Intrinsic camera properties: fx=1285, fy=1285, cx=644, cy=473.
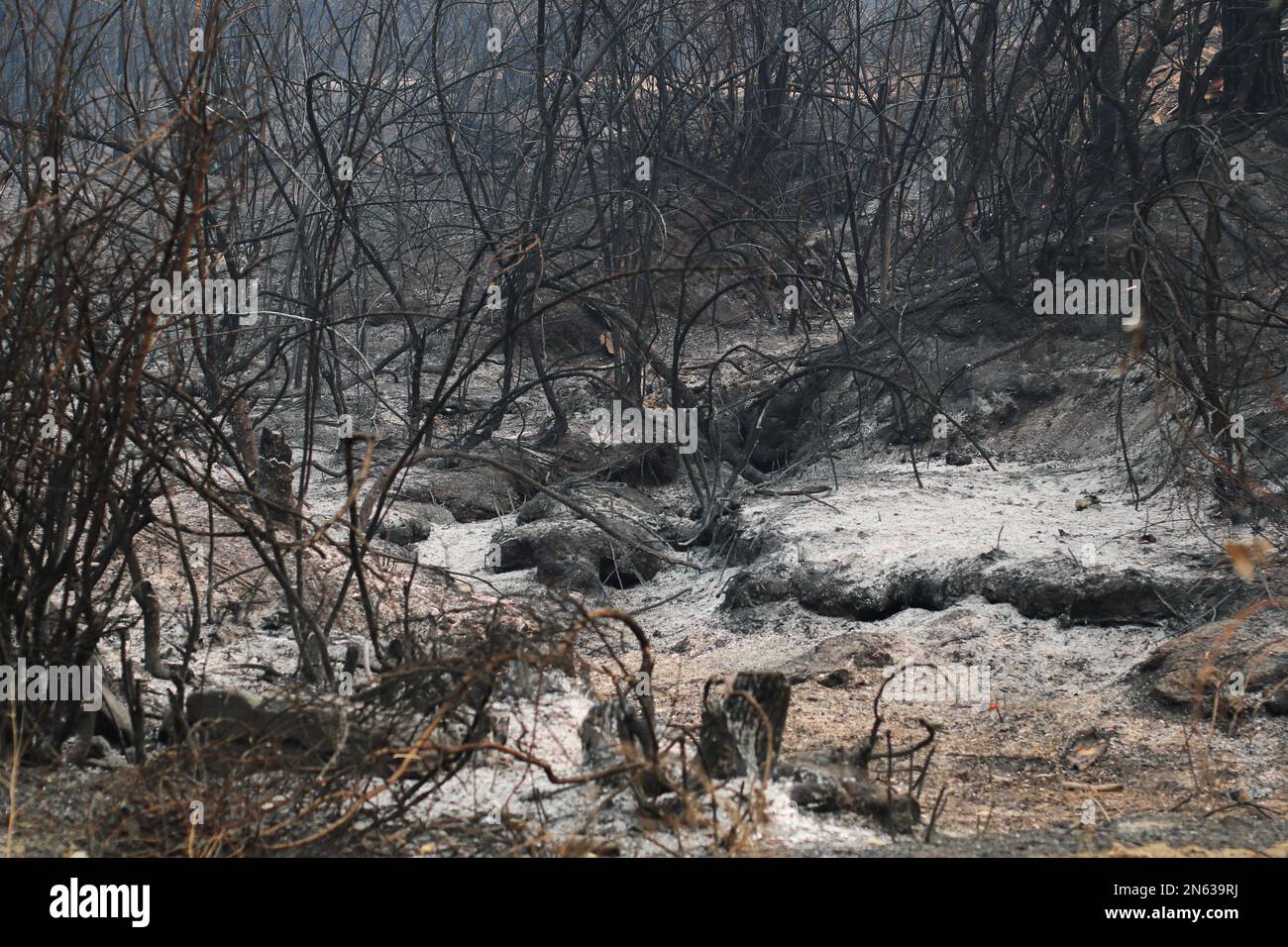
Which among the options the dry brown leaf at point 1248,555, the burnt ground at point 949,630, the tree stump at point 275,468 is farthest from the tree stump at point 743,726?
the tree stump at point 275,468


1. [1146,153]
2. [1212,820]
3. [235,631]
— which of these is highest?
[1146,153]

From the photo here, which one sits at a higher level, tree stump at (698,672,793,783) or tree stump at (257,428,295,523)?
tree stump at (257,428,295,523)

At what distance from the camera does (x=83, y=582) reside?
106 inches

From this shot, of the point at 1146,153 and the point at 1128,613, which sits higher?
the point at 1146,153

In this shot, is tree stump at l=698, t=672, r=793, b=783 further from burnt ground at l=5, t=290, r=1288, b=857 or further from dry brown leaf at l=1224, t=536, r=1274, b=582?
dry brown leaf at l=1224, t=536, r=1274, b=582

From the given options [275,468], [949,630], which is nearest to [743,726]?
[949,630]

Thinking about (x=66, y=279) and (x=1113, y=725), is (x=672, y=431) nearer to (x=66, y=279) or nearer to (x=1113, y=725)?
(x=1113, y=725)

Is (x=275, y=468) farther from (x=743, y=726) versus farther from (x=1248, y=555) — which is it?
(x=1248, y=555)

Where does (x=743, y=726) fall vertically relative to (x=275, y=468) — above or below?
below

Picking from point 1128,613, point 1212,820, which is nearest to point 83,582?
point 1212,820

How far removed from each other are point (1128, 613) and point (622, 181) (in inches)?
183

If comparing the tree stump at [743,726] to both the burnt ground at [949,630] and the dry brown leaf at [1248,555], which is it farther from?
the dry brown leaf at [1248,555]

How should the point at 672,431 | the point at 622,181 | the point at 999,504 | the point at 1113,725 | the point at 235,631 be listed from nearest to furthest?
1. the point at 1113,725
2. the point at 235,631
3. the point at 999,504
4. the point at 672,431
5. the point at 622,181

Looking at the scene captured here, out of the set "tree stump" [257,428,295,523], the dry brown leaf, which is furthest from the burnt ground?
"tree stump" [257,428,295,523]
